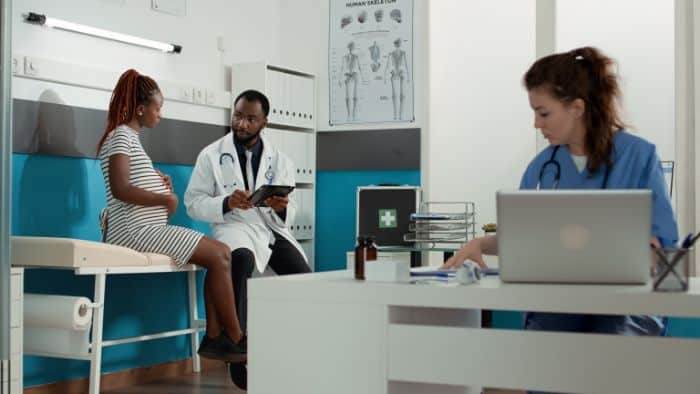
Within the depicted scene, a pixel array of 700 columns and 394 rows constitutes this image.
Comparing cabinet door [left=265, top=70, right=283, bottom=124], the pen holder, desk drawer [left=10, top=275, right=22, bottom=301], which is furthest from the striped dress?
the pen holder

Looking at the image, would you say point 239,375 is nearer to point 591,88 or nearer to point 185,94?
point 185,94

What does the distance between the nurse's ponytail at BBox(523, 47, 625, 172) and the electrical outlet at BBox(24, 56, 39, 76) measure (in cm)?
233

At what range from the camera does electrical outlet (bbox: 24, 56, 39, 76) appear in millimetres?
3848

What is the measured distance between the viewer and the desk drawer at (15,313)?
336 cm

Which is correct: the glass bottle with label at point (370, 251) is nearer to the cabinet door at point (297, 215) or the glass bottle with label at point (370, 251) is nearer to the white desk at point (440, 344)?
the white desk at point (440, 344)

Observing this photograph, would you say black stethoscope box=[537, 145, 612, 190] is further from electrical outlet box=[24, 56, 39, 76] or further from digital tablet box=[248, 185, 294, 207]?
electrical outlet box=[24, 56, 39, 76]

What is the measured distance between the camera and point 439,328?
1.88m

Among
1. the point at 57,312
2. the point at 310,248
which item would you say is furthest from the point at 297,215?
the point at 57,312

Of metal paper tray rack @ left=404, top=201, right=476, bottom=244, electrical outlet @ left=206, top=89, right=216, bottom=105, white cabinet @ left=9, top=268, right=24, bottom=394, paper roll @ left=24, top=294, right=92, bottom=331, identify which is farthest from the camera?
electrical outlet @ left=206, top=89, right=216, bottom=105

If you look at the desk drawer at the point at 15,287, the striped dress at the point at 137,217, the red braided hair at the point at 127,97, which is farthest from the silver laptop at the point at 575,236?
the red braided hair at the point at 127,97

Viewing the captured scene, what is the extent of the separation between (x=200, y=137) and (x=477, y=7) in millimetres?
1634

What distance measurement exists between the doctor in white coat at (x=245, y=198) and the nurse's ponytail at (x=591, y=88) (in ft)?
7.18

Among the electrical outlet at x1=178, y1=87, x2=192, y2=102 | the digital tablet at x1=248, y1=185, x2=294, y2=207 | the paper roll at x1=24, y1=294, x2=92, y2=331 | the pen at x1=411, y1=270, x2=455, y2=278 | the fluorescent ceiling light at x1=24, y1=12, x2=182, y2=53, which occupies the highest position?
the fluorescent ceiling light at x1=24, y1=12, x2=182, y2=53

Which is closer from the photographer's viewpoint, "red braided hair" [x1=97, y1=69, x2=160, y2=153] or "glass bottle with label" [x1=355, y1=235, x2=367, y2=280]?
"glass bottle with label" [x1=355, y1=235, x2=367, y2=280]
